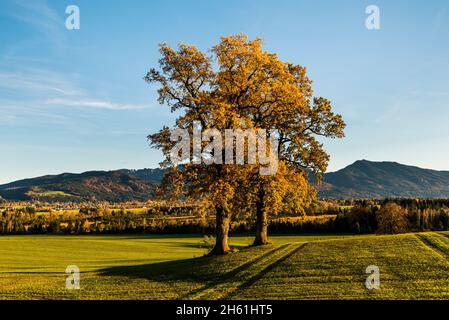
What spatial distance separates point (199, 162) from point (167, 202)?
492 centimetres

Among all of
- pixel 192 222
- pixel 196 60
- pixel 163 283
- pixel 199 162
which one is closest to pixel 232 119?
pixel 199 162

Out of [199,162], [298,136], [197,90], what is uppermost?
[197,90]

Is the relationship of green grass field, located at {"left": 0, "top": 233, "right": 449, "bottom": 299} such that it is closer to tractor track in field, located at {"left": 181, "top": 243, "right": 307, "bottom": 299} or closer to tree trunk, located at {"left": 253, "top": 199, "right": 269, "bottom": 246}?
tractor track in field, located at {"left": 181, "top": 243, "right": 307, "bottom": 299}

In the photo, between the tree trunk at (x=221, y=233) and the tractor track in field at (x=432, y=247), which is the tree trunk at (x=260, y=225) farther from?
the tractor track in field at (x=432, y=247)

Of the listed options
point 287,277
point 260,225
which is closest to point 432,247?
point 287,277

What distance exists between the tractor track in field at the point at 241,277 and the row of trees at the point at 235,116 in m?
5.28

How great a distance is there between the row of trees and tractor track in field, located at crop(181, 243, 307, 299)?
5.28 m

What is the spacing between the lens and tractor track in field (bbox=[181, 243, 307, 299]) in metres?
24.3

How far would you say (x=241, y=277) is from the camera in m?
28.3

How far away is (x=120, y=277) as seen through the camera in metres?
32.5

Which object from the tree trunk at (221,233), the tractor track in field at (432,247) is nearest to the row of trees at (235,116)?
the tree trunk at (221,233)

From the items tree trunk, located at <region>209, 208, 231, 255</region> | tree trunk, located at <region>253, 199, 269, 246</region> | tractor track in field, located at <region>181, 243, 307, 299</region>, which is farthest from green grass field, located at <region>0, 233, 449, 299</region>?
tree trunk, located at <region>253, 199, 269, 246</region>
